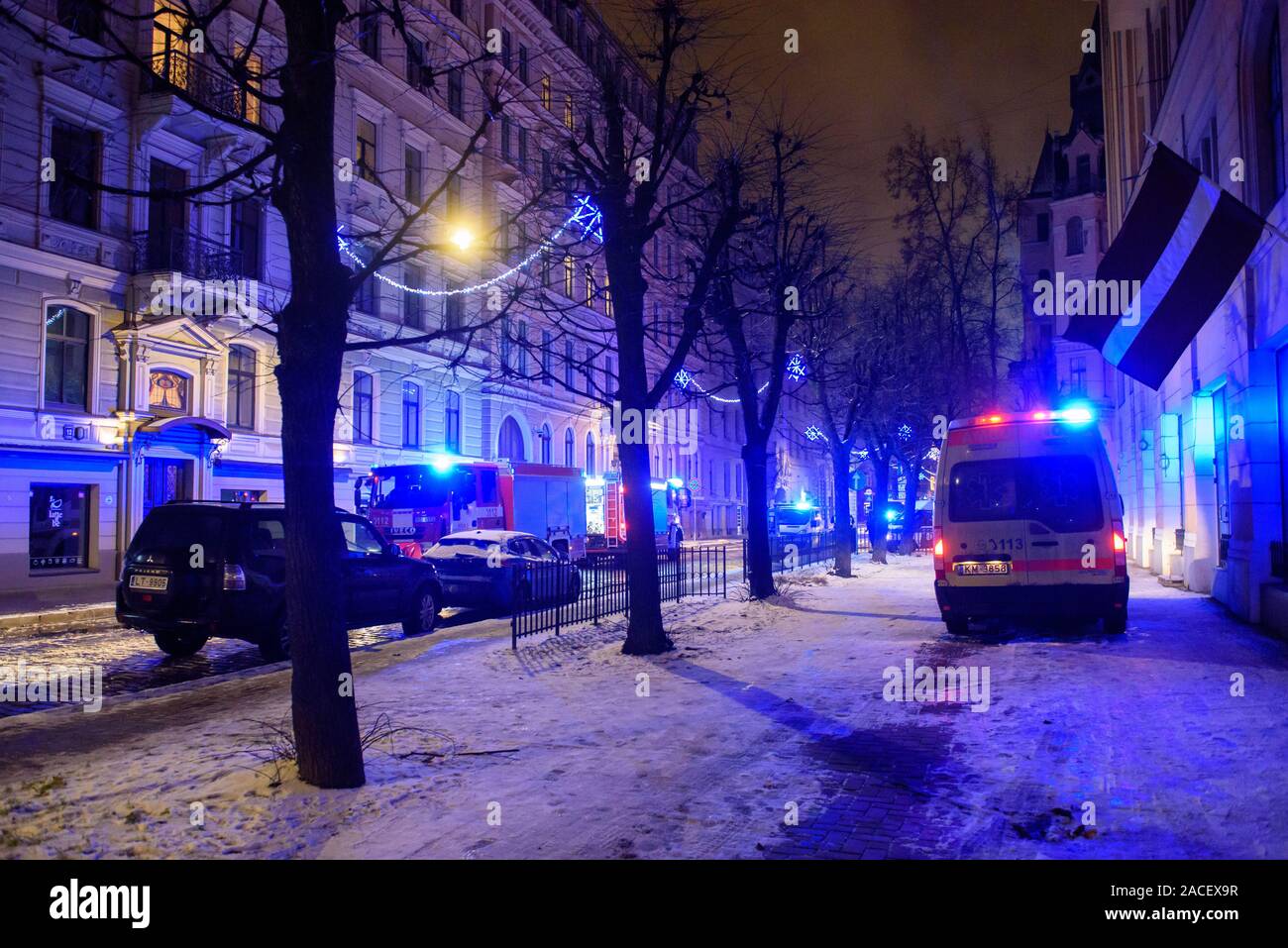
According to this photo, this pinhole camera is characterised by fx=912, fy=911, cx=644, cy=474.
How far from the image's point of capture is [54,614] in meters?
16.4


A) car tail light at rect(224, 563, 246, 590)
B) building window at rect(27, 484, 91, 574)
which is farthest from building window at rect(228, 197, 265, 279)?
car tail light at rect(224, 563, 246, 590)

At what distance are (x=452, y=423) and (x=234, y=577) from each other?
1016 inches

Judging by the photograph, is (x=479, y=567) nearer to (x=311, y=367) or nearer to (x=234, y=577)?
(x=234, y=577)

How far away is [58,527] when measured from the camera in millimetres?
21781

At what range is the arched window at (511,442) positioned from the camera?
4003 cm

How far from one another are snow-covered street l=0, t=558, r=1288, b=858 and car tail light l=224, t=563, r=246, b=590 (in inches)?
41.9

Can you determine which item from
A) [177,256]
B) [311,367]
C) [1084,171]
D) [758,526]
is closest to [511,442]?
[177,256]

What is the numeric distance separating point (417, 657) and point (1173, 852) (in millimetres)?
8788

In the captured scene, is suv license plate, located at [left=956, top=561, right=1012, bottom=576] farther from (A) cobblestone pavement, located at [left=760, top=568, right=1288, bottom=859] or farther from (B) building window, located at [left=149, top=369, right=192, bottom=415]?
(B) building window, located at [left=149, top=369, right=192, bottom=415]

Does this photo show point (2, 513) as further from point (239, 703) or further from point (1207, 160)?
point (1207, 160)

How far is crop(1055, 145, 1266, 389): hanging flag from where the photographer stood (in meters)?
9.88

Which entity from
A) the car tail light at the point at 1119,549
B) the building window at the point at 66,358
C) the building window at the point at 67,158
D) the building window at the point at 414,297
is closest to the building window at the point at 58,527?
the building window at the point at 66,358

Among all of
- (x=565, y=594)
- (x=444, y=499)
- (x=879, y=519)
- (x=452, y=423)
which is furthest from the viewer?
(x=452, y=423)

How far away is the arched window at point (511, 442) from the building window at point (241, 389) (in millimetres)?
13330
